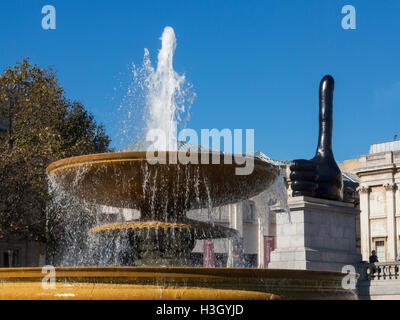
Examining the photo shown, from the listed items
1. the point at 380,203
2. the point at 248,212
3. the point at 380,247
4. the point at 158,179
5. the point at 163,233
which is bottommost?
the point at 380,247

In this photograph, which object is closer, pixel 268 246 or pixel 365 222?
pixel 268 246

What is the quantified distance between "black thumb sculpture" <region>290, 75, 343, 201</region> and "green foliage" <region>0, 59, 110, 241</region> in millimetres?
9438

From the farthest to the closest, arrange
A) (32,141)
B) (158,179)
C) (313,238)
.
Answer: (32,141) → (313,238) → (158,179)

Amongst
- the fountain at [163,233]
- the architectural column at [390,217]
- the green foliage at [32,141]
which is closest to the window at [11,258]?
the green foliage at [32,141]

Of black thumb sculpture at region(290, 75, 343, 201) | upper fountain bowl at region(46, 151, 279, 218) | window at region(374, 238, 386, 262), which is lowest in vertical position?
window at region(374, 238, 386, 262)

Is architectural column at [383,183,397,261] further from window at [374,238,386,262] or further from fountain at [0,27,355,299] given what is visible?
fountain at [0,27,355,299]

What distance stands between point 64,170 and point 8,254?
26.4 meters

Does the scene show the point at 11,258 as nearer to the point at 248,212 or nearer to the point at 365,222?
the point at 248,212

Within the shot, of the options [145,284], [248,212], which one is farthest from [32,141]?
[248,212]

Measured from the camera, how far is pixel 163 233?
9219mm

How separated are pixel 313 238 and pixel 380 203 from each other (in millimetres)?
33640

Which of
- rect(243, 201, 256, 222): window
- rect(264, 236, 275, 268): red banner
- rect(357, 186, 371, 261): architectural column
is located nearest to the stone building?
rect(357, 186, 371, 261): architectural column

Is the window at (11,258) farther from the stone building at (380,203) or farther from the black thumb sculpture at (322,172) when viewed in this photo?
the stone building at (380,203)

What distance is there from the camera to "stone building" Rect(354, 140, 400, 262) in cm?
5116
